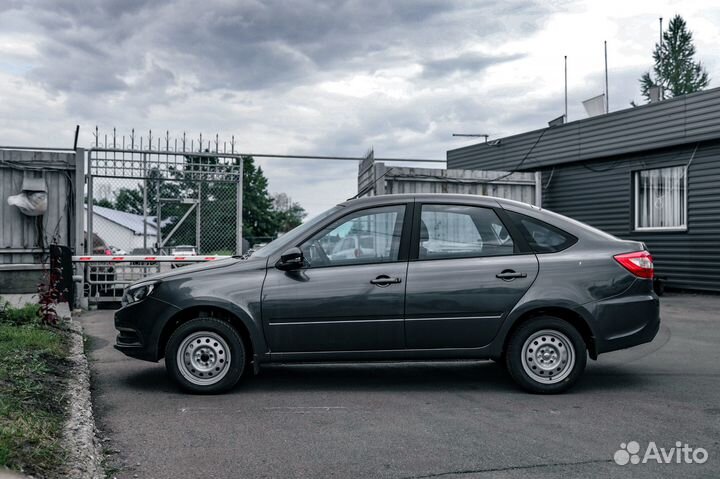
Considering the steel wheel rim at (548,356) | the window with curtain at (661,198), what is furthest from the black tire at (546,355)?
the window with curtain at (661,198)

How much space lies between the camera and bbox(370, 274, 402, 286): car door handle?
6.02 meters

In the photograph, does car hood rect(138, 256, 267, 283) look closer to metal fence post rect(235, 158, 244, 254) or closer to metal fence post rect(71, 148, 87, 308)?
metal fence post rect(235, 158, 244, 254)

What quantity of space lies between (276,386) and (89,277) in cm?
750

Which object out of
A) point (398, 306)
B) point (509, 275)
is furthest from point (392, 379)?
point (509, 275)

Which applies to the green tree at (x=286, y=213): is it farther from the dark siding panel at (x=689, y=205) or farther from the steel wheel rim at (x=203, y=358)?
the steel wheel rim at (x=203, y=358)

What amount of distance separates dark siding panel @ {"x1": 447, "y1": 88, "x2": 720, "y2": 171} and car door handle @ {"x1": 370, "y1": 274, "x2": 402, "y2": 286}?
Answer: 10.4m

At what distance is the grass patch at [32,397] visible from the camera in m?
3.84

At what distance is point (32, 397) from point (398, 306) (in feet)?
9.48

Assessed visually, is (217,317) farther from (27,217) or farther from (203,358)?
(27,217)

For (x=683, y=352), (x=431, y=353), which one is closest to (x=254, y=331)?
(x=431, y=353)

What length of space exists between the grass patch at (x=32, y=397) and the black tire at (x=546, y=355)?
3572 millimetres

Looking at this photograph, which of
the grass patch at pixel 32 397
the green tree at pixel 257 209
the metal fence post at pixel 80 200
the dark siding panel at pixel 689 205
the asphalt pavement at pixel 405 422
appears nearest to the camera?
the grass patch at pixel 32 397

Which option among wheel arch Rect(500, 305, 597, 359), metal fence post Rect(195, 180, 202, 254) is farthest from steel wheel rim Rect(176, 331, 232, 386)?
metal fence post Rect(195, 180, 202, 254)

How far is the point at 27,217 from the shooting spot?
12648 mm
